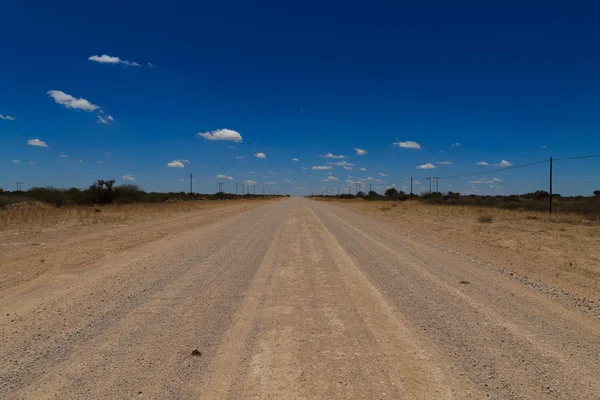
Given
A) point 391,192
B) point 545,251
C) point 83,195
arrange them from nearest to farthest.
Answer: point 545,251
point 83,195
point 391,192

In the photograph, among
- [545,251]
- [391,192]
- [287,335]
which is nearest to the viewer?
[287,335]

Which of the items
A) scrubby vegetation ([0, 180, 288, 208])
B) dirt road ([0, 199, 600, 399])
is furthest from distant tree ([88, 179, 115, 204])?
dirt road ([0, 199, 600, 399])

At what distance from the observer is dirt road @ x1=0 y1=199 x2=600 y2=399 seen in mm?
3516

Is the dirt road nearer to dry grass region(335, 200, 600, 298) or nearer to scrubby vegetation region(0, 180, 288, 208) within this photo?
dry grass region(335, 200, 600, 298)

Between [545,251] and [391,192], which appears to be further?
[391,192]

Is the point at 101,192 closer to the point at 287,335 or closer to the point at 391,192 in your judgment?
the point at 287,335

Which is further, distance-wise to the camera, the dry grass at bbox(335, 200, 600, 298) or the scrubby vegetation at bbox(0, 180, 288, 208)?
the scrubby vegetation at bbox(0, 180, 288, 208)

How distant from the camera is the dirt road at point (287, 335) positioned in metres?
3.52

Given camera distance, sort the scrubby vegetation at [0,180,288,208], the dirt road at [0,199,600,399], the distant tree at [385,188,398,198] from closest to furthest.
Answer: the dirt road at [0,199,600,399] < the scrubby vegetation at [0,180,288,208] < the distant tree at [385,188,398,198]

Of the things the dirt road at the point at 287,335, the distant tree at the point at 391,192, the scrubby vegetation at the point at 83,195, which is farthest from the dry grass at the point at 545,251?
the distant tree at the point at 391,192

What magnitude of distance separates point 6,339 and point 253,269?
4.87 m

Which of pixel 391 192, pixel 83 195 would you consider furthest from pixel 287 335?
pixel 391 192

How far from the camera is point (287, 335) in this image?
15.6 feet

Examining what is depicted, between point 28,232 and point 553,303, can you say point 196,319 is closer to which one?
point 553,303
